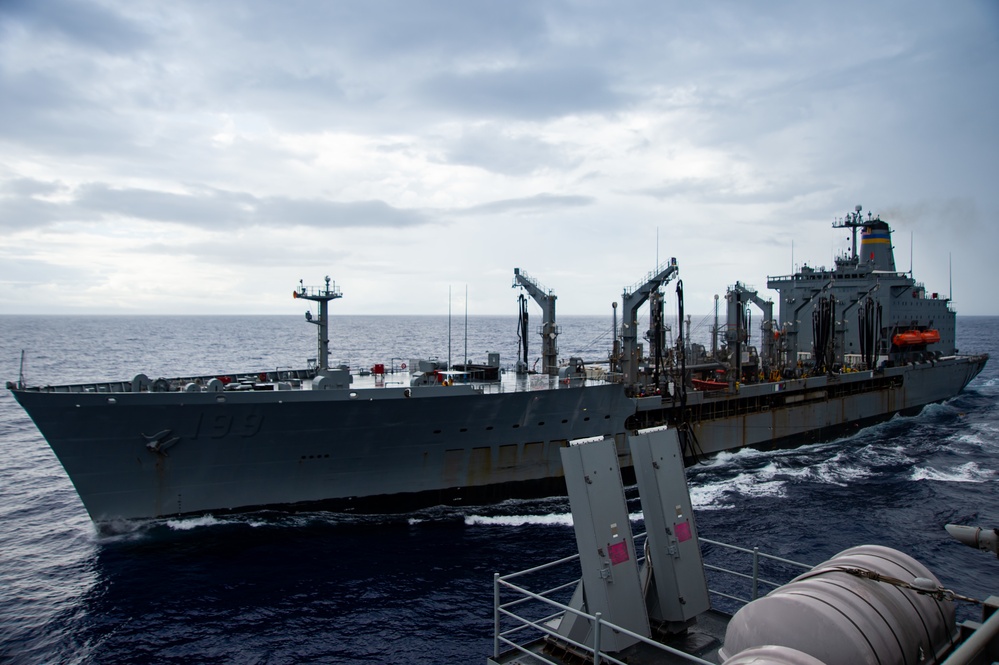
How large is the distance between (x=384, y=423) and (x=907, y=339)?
124ft

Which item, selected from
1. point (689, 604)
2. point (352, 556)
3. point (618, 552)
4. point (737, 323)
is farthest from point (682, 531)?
point (737, 323)

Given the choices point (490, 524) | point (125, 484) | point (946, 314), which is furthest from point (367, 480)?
point (946, 314)

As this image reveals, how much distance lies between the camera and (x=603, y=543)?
8.01 meters

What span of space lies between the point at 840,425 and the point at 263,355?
76441mm

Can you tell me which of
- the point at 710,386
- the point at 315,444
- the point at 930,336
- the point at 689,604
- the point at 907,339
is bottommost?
the point at 689,604

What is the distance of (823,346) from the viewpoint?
38.6 meters

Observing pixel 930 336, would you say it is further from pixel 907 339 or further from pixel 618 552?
pixel 618 552

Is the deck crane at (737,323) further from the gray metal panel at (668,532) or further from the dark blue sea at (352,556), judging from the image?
the gray metal panel at (668,532)

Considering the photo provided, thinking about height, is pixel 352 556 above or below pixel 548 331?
below

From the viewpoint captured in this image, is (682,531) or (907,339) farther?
(907,339)

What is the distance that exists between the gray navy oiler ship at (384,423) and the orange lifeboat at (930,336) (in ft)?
52.8

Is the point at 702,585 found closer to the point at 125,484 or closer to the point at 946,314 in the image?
the point at 125,484

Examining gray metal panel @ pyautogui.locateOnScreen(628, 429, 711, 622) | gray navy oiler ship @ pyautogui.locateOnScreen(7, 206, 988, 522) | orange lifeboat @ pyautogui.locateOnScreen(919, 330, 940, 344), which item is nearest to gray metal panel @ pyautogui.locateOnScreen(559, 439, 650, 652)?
gray metal panel @ pyautogui.locateOnScreen(628, 429, 711, 622)

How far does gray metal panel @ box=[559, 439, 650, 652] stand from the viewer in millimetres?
7910
